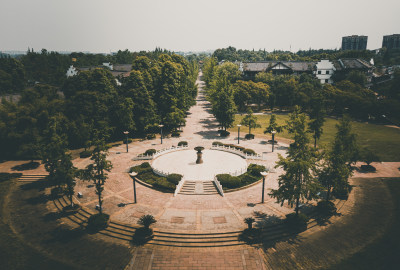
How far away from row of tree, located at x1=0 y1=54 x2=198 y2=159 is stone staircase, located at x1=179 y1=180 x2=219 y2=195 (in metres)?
→ 24.4

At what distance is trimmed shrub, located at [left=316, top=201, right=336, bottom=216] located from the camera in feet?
96.1

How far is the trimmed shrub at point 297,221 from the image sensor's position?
26397mm

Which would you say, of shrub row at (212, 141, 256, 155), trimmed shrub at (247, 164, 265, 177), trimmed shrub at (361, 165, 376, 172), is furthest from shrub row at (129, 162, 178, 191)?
trimmed shrub at (361, 165, 376, 172)

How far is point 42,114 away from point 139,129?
22.0 metres

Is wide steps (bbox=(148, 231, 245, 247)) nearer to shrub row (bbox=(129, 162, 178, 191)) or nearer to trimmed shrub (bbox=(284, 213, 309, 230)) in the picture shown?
trimmed shrub (bbox=(284, 213, 309, 230))

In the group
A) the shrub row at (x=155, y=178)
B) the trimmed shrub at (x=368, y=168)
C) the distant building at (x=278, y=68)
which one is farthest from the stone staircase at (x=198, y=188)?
the distant building at (x=278, y=68)

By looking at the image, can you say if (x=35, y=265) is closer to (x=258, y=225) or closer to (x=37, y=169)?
(x=258, y=225)

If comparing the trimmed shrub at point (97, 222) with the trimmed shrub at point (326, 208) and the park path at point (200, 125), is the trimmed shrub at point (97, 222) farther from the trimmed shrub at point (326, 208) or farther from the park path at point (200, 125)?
the park path at point (200, 125)

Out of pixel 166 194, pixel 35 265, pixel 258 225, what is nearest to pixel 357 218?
pixel 258 225

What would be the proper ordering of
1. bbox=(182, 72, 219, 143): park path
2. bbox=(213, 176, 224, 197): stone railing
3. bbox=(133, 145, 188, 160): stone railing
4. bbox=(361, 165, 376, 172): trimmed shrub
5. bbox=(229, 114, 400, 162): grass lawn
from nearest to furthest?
bbox=(213, 176, 224, 197): stone railing < bbox=(361, 165, 376, 172): trimmed shrub < bbox=(133, 145, 188, 160): stone railing < bbox=(229, 114, 400, 162): grass lawn < bbox=(182, 72, 219, 143): park path

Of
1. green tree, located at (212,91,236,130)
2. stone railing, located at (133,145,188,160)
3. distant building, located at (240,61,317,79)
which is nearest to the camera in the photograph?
stone railing, located at (133,145,188,160)

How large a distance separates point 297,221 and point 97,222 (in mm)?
23412

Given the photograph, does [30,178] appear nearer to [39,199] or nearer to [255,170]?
[39,199]

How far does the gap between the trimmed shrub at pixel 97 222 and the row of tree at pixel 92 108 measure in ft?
71.8
